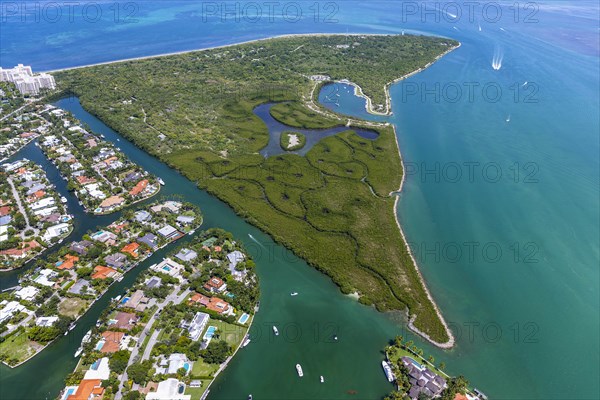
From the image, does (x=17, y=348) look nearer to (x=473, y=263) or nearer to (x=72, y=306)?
(x=72, y=306)

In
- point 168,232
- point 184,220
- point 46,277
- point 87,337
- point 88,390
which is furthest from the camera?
point 184,220

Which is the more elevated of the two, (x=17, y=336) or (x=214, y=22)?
(x=214, y=22)

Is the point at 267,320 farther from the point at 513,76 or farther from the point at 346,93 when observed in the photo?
the point at 513,76

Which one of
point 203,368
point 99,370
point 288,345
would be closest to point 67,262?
point 99,370

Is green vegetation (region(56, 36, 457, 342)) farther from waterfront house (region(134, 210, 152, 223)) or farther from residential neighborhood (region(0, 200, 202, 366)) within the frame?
residential neighborhood (region(0, 200, 202, 366))

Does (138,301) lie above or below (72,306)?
above

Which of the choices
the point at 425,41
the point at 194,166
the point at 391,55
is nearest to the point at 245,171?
the point at 194,166

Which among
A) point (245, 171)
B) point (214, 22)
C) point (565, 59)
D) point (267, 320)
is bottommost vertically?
point (267, 320)
